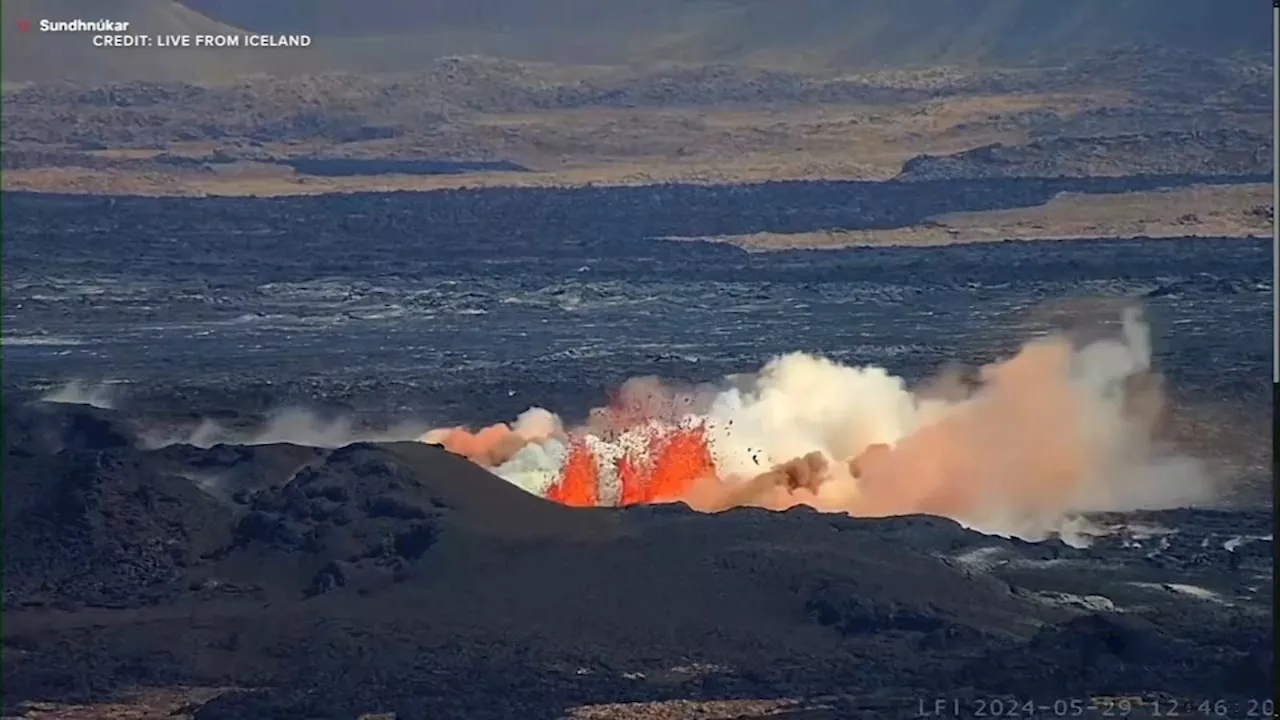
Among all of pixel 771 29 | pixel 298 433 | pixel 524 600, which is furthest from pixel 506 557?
pixel 771 29

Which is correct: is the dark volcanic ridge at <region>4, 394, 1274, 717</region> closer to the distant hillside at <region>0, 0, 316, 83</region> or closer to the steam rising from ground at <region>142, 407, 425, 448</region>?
the steam rising from ground at <region>142, 407, 425, 448</region>

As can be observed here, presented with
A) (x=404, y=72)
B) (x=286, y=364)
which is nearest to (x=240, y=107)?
(x=404, y=72)

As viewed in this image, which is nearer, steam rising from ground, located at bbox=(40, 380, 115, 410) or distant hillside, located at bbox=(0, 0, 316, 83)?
steam rising from ground, located at bbox=(40, 380, 115, 410)

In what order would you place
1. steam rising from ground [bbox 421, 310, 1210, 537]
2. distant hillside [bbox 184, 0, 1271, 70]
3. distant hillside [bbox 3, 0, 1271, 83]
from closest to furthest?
steam rising from ground [bbox 421, 310, 1210, 537]
distant hillside [bbox 3, 0, 1271, 83]
distant hillside [bbox 184, 0, 1271, 70]

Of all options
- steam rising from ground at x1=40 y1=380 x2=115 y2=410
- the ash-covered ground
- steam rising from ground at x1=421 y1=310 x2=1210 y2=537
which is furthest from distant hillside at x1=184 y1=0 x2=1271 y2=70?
steam rising from ground at x1=421 y1=310 x2=1210 y2=537

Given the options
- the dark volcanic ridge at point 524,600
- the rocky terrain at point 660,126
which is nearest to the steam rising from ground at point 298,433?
the dark volcanic ridge at point 524,600

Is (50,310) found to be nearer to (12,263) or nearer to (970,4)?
(12,263)

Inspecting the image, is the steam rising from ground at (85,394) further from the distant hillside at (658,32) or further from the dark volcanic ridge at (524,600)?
the distant hillside at (658,32)

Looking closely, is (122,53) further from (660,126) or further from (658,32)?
(658,32)
